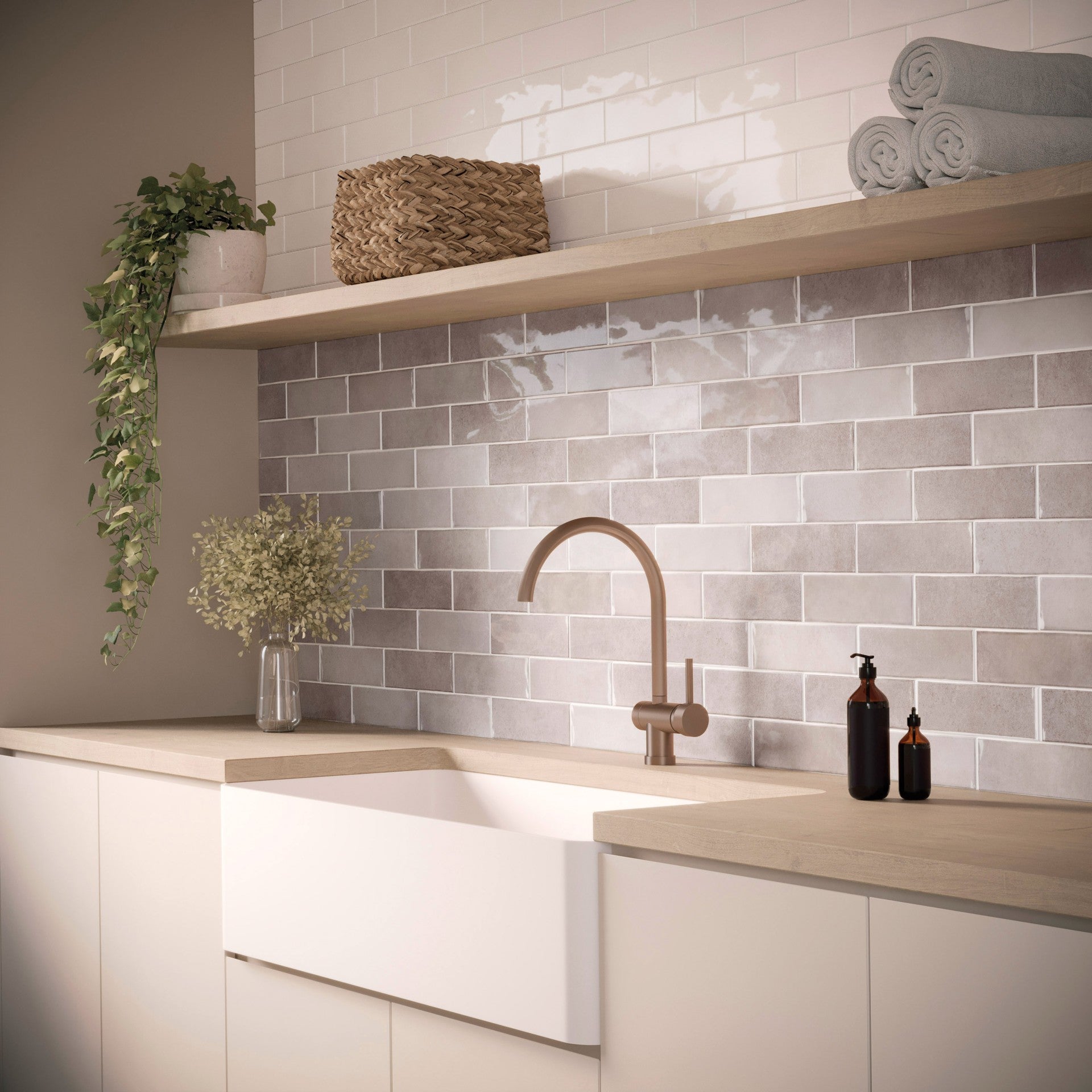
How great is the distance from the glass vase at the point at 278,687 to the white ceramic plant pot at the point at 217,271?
0.71 metres

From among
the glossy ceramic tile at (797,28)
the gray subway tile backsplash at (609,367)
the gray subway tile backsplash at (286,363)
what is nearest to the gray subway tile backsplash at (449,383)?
the gray subway tile backsplash at (609,367)

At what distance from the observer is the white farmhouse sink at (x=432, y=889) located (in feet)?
5.89

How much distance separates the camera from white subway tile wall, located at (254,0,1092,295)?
2236 millimetres

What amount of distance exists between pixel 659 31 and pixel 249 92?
1.20 meters

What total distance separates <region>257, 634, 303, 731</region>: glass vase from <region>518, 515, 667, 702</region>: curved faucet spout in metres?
0.71

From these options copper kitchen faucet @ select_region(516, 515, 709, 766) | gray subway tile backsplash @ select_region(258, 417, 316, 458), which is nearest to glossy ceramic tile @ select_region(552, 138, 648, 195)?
copper kitchen faucet @ select_region(516, 515, 709, 766)

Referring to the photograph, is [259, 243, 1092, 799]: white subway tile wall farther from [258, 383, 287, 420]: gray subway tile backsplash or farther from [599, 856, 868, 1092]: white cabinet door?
[599, 856, 868, 1092]: white cabinet door

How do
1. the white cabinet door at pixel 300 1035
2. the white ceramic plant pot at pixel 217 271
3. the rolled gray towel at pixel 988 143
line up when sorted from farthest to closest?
the white ceramic plant pot at pixel 217 271, the white cabinet door at pixel 300 1035, the rolled gray towel at pixel 988 143

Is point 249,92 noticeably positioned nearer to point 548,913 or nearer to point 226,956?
point 226,956

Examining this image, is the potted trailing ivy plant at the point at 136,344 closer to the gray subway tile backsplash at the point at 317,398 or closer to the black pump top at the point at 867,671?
the gray subway tile backsplash at the point at 317,398

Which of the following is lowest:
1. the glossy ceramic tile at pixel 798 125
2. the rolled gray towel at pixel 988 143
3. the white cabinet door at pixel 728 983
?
the white cabinet door at pixel 728 983

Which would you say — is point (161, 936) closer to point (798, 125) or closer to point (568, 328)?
point (568, 328)

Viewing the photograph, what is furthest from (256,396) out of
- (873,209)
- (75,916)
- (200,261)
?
(873,209)

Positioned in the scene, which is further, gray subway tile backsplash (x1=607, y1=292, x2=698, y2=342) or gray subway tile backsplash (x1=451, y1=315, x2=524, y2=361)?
gray subway tile backsplash (x1=451, y1=315, x2=524, y2=361)
